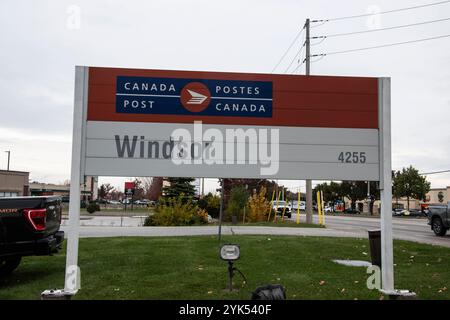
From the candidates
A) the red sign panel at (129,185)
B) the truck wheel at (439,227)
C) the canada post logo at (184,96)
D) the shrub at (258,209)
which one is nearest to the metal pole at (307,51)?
the shrub at (258,209)

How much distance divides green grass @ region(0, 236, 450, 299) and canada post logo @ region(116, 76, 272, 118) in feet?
8.61

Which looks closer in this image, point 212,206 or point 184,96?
point 184,96

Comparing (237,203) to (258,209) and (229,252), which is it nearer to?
(258,209)

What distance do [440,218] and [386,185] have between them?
1461cm

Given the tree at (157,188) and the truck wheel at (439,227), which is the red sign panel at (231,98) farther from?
the tree at (157,188)

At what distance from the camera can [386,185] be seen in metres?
6.57

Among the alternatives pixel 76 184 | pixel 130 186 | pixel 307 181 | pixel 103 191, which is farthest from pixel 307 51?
pixel 103 191

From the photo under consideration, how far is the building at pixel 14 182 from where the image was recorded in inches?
2240

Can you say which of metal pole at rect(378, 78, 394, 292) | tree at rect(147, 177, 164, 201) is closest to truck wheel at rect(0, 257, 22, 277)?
metal pole at rect(378, 78, 394, 292)

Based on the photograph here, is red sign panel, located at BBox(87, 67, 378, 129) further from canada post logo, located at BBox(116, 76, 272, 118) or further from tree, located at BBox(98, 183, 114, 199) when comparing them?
tree, located at BBox(98, 183, 114, 199)
